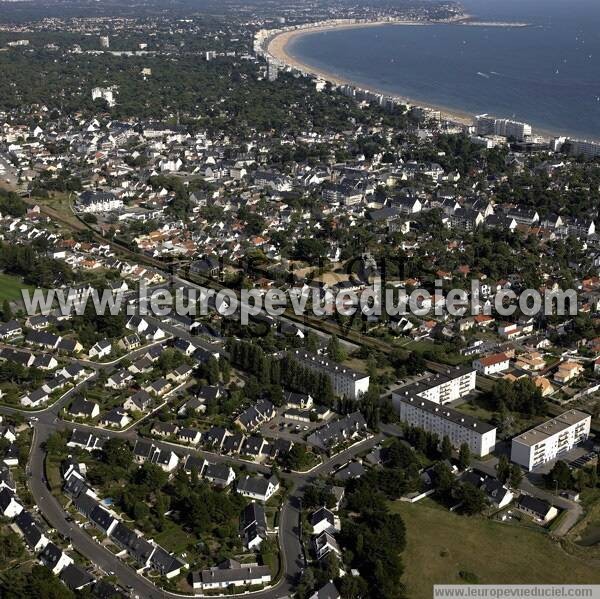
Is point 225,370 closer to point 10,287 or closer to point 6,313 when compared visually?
point 6,313

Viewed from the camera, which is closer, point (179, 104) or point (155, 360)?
point (155, 360)

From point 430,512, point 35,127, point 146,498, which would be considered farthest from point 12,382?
point 35,127

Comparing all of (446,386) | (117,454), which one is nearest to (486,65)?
(446,386)

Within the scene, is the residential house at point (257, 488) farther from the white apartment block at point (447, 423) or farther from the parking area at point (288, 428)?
the white apartment block at point (447, 423)

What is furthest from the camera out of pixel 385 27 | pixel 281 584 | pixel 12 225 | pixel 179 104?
pixel 385 27

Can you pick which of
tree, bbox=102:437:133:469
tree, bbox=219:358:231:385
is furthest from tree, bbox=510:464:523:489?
tree, bbox=102:437:133:469

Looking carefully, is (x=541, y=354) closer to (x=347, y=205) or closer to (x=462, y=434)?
(x=462, y=434)
